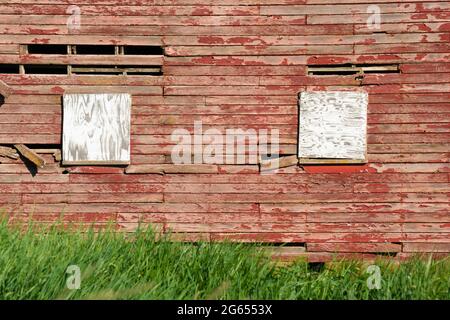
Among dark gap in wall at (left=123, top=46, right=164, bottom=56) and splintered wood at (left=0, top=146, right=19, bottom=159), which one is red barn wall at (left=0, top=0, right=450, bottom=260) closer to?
splintered wood at (left=0, top=146, right=19, bottom=159)

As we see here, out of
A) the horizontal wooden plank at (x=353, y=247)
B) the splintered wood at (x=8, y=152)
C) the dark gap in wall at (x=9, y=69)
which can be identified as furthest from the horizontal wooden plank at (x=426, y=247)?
the dark gap in wall at (x=9, y=69)

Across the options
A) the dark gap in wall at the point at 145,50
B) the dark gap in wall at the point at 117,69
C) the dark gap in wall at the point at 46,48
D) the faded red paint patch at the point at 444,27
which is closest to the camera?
the faded red paint patch at the point at 444,27

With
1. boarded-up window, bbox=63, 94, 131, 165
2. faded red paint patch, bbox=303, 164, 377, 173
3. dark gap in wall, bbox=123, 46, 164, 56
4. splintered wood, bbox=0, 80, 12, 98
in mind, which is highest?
dark gap in wall, bbox=123, 46, 164, 56

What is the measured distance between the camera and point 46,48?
9211 millimetres

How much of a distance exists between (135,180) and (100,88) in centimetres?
141

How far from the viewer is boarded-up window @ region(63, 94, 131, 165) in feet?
26.1

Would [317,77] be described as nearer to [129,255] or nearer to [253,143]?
[253,143]

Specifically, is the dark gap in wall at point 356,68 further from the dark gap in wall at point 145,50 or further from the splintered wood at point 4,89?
the splintered wood at point 4,89

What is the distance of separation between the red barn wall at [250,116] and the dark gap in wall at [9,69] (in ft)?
0.93

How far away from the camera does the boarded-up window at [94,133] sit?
7961mm

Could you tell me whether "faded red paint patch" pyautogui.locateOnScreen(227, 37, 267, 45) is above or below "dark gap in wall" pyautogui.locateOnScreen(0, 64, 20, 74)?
above

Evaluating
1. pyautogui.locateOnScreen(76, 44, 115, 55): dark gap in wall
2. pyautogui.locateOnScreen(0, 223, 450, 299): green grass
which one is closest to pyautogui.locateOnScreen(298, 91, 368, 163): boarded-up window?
pyautogui.locateOnScreen(0, 223, 450, 299): green grass

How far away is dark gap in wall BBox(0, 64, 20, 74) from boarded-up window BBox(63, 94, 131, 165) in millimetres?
1061
